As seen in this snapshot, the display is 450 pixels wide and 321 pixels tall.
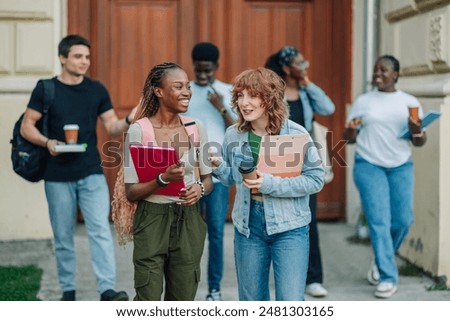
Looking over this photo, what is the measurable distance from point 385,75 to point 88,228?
250cm

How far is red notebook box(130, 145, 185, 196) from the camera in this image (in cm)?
497

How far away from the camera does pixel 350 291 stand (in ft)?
25.2

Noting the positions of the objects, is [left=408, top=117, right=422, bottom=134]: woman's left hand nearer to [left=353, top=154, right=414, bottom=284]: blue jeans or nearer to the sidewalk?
[left=353, top=154, right=414, bottom=284]: blue jeans

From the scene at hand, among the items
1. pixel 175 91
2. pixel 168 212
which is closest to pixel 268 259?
pixel 168 212

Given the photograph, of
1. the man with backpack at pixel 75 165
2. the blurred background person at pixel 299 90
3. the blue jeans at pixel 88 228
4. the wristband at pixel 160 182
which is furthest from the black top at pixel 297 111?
the wristband at pixel 160 182

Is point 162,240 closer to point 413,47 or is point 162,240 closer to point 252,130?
point 252,130

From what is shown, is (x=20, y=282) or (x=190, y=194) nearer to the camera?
(x=190, y=194)

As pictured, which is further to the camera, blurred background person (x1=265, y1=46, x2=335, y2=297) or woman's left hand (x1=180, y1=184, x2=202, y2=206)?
blurred background person (x1=265, y1=46, x2=335, y2=297)

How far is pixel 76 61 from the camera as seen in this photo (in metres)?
6.83

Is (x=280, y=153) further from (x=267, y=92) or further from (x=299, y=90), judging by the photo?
(x=299, y=90)

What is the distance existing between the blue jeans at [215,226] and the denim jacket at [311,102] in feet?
2.65

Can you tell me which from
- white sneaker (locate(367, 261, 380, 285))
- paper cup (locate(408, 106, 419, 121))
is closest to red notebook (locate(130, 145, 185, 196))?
paper cup (locate(408, 106, 419, 121))

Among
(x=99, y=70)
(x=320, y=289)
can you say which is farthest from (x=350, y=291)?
(x=99, y=70)
